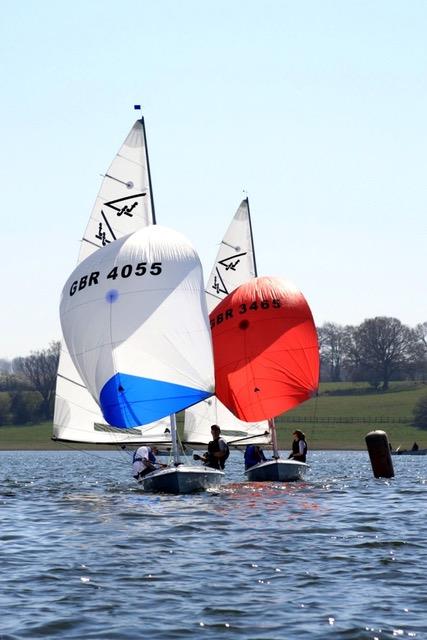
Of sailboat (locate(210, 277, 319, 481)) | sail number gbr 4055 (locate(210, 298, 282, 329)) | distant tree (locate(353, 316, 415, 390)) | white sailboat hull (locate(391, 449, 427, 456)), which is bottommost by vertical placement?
white sailboat hull (locate(391, 449, 427, 456))

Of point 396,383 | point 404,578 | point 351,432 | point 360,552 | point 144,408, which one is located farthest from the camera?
point 396,383

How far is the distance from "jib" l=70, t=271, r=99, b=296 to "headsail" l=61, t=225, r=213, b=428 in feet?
0.13

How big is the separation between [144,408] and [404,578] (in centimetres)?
1636

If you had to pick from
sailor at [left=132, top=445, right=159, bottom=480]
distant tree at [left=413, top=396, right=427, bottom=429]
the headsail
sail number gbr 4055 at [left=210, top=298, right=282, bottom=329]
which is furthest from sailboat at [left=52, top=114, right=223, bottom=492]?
distant tree at [left=413, top=396, right=427, bottom=429]

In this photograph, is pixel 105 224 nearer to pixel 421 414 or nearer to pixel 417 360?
pixel 421 414

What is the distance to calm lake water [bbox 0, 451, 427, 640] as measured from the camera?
47.1 feet

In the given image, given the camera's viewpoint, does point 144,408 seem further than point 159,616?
Yes

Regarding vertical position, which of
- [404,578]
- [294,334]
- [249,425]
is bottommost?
[404,578]

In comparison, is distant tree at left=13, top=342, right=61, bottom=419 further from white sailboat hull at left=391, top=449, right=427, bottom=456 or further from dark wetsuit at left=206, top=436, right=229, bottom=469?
dark wetsuit at left=206, top=436, right=229, bottom=469

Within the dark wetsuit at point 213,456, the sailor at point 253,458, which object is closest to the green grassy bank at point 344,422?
the sailor at point 253,458

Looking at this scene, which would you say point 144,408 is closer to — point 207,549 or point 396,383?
point 207,549

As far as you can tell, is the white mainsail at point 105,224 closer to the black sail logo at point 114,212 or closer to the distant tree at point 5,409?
the black sail logo at point 114,212

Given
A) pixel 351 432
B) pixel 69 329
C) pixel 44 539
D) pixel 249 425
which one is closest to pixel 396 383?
pixel 351 432

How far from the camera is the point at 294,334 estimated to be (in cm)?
4062
